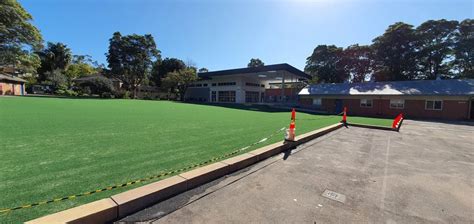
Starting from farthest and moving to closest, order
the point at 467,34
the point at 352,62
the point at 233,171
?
the point at 352,62 < the point at 467,34 < the point at 233,171

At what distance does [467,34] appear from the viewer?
3128 centimetres

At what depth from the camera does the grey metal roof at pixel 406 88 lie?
22578 mm

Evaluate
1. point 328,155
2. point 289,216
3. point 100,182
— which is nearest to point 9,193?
point 100,182

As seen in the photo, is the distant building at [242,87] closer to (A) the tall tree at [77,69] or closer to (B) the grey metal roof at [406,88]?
(B) the grey metal roof at [406,88]

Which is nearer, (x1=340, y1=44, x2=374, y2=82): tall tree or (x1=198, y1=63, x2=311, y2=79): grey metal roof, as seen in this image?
(x1=198, y1=63, x2=311, y2=79): grey metal roof

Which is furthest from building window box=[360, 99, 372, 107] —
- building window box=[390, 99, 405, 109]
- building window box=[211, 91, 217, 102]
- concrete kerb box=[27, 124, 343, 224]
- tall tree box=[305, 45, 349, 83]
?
building window box=[211, 91, 217, 102]

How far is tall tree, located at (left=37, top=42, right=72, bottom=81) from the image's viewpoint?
51.0 m

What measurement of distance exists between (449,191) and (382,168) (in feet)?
4.13

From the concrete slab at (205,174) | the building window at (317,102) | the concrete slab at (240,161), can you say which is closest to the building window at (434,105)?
the building window at (317,102)

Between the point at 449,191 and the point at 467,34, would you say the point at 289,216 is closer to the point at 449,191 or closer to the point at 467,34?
the point at 449,191

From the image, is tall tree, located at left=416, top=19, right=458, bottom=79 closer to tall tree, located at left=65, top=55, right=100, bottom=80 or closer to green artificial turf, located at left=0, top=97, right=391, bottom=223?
green artificial turf, located at left=0, top=97, right=391, bottom=223

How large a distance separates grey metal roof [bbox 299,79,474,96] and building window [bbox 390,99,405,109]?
0.97 metres

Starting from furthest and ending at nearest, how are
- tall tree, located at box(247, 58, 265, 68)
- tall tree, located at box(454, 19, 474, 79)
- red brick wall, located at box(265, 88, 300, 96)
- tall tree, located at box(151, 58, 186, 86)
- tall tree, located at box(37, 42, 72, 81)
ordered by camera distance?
tall tree, located at box(247, 58, 265, 68) < tall tree, located at box(151, 58, 186, 86) < tall tree, located at box(37, 42, 72, 81) < red brick wall, located at box(265, 88, 300, 96) < tall tree, located at box(454, 19, 474, 79)

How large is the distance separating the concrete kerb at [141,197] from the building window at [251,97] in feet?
131
